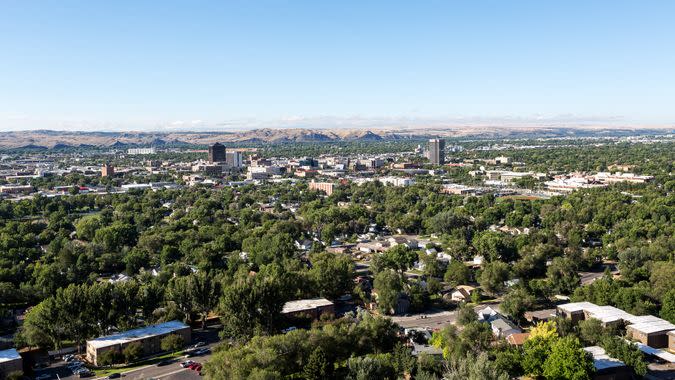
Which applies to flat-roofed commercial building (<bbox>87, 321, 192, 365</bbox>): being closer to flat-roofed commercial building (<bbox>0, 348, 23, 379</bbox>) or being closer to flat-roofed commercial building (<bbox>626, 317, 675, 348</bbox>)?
flat-roofed commercial building (<bbox>0, 348, 23, 379</bbox>)

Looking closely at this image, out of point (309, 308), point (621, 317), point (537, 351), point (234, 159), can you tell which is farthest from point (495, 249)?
point (234, 159)

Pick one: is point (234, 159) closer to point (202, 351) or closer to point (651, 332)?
point (202, 351)

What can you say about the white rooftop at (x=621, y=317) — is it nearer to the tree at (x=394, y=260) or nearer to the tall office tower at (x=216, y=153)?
the tree at (x=394, y=260)

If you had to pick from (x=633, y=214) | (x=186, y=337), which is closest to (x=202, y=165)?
(x=633, y=214)

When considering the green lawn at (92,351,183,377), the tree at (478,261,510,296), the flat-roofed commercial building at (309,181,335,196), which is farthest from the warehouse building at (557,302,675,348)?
the flat-roofed commercial building at (309,181,335,196)

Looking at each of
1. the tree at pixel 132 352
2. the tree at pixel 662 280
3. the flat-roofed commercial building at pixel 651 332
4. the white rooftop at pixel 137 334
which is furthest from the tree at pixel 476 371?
the tree at pixel 662 280

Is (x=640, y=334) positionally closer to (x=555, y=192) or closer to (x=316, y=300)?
(x=316, y=300)
